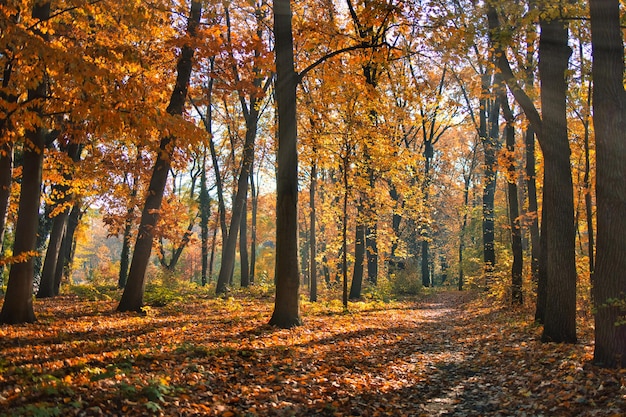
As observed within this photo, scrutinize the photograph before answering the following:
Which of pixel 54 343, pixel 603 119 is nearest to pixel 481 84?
pixel 603 119

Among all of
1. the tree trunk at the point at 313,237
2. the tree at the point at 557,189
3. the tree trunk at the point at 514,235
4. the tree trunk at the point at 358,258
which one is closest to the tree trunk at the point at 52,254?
the tree trunk at the point at 313,237

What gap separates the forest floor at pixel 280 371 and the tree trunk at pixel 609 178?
59 centimetres

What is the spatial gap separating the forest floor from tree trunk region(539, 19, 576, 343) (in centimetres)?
61

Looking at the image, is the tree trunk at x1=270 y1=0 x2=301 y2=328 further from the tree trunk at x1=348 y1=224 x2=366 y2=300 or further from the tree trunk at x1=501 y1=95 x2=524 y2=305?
the tree trunk at x1=348 y1=224 x2=366 y2=300

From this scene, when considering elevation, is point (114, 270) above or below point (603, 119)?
below

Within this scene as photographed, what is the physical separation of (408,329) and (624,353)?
6415 millimetres

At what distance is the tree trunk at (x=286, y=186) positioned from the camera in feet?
31.0

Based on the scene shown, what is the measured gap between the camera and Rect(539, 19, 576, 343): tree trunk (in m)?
8.12

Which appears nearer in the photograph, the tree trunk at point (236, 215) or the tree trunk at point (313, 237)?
the tree trunk at point (313, 237)

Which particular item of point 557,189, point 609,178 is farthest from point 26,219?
point 557,189

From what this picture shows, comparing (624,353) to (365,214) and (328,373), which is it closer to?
(328,373)

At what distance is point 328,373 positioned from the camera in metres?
6.85

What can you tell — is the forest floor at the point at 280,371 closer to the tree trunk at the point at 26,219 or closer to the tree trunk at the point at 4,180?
the tree trunk at the point at 26,219

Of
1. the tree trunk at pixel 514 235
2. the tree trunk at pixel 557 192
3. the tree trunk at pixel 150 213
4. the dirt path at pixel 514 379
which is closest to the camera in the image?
the dirt path at pixel 514 379
